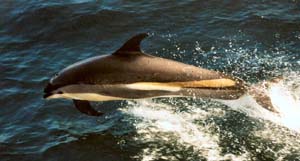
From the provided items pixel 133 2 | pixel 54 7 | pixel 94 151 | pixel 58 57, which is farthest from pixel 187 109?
pixel 54 7

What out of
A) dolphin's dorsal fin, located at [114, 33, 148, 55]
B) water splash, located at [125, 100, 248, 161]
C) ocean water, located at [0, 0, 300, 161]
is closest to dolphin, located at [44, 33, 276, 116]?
dolphin's dorsal fin, located at [114, 33, 148, 55]

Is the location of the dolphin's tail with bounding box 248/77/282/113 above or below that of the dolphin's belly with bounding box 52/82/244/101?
below

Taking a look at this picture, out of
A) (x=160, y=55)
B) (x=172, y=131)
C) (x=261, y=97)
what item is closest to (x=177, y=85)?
(x=261, y=97)

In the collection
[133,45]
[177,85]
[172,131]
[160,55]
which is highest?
[133,45]

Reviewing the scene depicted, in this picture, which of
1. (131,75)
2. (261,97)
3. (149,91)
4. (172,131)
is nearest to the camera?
(131,75)

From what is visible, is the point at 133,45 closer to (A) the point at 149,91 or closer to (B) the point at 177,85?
(A) the point at 149,91

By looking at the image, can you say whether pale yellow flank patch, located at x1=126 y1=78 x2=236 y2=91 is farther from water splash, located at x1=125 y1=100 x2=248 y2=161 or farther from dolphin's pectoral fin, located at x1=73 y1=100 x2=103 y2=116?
water splash, located at x1=125 y1=100 x2=248 y2=161

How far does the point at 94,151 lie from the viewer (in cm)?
1281

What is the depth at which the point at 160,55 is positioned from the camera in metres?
17.6

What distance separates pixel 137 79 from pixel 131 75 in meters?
0.17

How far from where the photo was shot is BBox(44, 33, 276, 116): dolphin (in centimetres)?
1129

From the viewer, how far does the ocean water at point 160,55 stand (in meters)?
12.7

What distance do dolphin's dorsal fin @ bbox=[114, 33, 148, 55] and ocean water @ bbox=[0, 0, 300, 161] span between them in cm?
281

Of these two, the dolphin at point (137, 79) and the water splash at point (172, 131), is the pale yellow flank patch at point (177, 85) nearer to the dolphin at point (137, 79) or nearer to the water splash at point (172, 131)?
the dolphin at point (137, 79)
